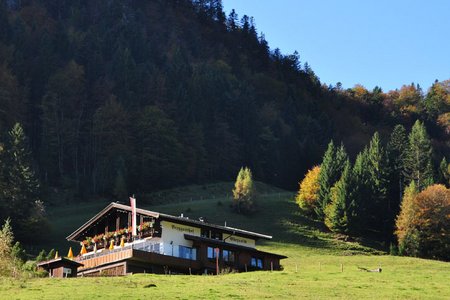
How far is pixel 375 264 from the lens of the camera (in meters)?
77.8

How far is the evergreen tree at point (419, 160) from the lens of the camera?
126062mm

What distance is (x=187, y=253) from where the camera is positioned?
67188 millimetres

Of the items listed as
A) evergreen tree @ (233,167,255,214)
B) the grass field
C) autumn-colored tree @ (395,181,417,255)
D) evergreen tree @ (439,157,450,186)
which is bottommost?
the grass field

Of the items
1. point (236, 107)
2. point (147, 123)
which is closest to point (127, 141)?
point (147, 123)

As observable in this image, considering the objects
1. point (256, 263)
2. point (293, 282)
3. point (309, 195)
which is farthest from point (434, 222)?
point (293, 282)

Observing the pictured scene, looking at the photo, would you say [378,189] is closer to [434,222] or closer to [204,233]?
[434,222]

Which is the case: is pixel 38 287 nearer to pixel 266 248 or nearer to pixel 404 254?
pixel 266 248

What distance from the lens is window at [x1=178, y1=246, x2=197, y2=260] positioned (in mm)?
66750

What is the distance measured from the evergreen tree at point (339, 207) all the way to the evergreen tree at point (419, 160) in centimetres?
1646

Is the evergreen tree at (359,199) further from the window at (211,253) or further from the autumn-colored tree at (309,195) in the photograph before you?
the window at (211,253)

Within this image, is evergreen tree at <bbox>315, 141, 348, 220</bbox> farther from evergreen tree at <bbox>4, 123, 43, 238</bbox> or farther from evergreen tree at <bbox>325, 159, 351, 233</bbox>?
evergreen tree at <bbox>4, 123, 43, 238</bbox>

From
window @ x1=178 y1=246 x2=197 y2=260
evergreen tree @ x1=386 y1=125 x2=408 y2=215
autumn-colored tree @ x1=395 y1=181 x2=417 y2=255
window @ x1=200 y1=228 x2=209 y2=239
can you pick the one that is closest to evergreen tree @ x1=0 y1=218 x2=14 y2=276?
window @ x1=178 y1=246 x2=197 y2=260

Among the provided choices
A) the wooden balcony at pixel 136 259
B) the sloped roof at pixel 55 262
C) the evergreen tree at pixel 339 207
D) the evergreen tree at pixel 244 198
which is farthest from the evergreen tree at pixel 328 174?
the sloped roof at pixel 55 262

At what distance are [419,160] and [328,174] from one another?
18.6 meters
